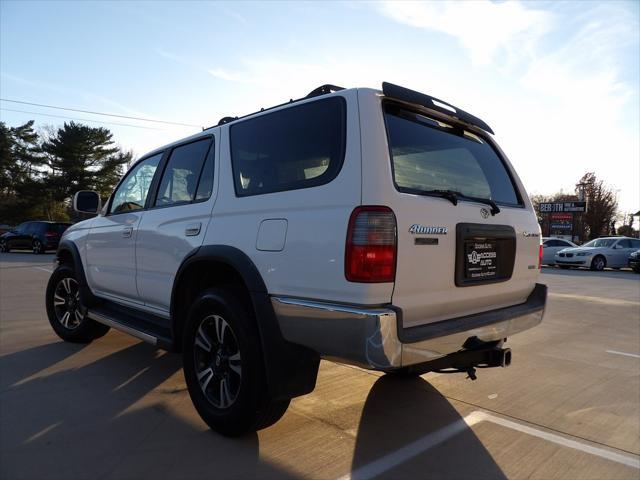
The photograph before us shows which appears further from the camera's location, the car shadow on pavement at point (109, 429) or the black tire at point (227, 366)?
the black tire at point (227, 366)

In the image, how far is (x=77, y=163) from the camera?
42969 mm

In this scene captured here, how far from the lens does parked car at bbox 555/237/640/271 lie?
19.6m

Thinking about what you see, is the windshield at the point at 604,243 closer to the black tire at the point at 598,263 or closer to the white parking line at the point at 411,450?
the black tire at the point at 598,263

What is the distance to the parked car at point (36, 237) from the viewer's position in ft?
68.8

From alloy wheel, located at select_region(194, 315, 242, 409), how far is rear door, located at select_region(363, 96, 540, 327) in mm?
1136

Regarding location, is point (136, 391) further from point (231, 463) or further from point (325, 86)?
point (325, 86)

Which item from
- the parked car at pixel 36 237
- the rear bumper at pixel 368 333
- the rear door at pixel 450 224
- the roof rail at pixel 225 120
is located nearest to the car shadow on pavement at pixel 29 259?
the parked car at pixel 36 237

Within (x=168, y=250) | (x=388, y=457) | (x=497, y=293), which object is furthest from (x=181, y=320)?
(x=497, y=293)

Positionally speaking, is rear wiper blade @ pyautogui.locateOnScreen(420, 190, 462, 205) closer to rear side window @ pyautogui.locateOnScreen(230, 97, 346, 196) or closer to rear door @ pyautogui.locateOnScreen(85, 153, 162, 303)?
rear side window @ pyautogui.locateOnScreen(230, 97, 346, 196)

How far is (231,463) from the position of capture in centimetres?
259

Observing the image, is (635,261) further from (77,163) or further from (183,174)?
(77,163)

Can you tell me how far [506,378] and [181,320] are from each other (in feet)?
9.56

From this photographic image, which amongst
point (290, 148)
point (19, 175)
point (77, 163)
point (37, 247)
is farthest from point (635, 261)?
point (19, 175)

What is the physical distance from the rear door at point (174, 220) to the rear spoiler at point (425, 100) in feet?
4.58
